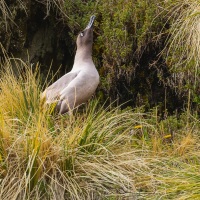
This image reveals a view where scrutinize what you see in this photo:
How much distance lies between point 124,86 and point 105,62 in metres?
0.36

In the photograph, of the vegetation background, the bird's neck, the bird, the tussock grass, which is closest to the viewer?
the tussock grass

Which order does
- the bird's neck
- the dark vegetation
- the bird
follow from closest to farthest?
the bird, the bird's neck, the dark vegetation

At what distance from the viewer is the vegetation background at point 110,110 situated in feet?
14.1

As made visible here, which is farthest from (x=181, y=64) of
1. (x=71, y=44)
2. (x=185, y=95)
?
(x=71, y=44)

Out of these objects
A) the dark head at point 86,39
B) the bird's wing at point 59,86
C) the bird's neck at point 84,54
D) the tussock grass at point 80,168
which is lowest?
the tussock grass at point 80,168

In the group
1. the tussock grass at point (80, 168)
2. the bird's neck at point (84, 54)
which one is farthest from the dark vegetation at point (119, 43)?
the tussock grass at point (80, 168)

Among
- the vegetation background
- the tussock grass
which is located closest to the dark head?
the vegetation background

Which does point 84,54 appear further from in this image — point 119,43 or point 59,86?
point 119,43

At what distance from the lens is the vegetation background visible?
4297mm

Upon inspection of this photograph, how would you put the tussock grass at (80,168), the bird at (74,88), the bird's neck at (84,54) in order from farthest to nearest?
the bird's neck at (84,54)
the bird at (74,88)
the tussock grass at (80,168)

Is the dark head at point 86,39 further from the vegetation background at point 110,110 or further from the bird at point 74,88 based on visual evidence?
the vegetation background at point 110,110

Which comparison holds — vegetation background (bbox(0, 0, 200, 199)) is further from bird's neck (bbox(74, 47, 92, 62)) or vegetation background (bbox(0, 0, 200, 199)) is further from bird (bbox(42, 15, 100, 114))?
bird's neck (bbox(74, 47, 92, 62))

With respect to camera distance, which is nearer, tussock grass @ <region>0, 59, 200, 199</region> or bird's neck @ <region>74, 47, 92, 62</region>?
tussock grass @ <region>0, 59, 200, 199</region>

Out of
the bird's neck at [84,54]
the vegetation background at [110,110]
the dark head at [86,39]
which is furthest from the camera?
the dark head at [86,39]
